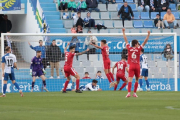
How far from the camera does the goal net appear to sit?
935 inches

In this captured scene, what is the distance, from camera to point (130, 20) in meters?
29.9

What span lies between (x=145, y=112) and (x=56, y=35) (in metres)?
12.7

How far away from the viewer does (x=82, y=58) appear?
82.2 ft

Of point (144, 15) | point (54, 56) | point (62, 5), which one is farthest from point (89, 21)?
point (54, 56)

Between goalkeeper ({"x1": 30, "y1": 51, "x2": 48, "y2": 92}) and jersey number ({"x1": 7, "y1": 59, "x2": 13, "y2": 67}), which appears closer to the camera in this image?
jersey number ({"x1": 7, "y1": 59, "x2": 13, "y2": 67})

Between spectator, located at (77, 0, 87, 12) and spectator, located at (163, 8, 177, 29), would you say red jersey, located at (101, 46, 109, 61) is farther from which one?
spectator, located at (163, 8, 177, 29)

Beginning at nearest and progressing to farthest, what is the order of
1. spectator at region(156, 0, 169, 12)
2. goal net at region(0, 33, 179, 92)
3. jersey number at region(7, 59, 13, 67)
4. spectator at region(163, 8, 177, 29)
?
jersey number at region(7, 59, 13, 67), goal net at region(0, 33, 179, 92), spectator at region(163, 8, 177, 29), spectator at region(156, 0, 169, 12)

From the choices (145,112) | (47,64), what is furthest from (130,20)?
(145,112)

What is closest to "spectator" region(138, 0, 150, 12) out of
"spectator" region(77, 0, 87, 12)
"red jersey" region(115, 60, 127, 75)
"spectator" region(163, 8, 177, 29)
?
"spectator" region(163, 8, 177, 29)

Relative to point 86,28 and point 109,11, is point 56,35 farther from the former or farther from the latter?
point 109,11

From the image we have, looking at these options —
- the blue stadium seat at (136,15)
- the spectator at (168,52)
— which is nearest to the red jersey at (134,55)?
the spectator at (168,52)

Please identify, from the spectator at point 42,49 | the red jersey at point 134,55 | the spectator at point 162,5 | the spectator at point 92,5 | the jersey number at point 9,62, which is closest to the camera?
the red jersey at point 134,55

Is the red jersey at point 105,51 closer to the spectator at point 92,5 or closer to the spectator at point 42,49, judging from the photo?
the spectator at point 42,49

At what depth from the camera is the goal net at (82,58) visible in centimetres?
2375
